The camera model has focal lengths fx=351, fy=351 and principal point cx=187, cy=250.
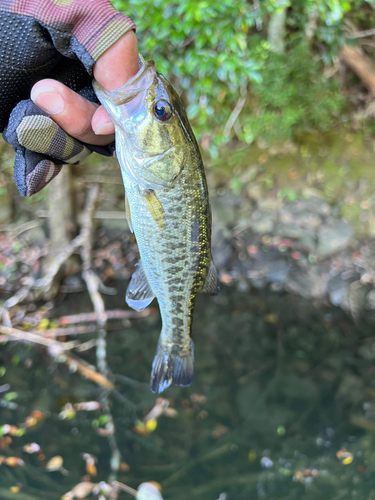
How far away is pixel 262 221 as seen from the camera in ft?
16.8

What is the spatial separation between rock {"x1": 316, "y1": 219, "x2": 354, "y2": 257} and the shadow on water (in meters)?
0.83

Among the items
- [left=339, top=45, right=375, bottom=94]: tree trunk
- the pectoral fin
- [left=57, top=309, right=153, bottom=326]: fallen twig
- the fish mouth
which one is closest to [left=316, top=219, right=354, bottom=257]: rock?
[left=339, top=45, right=375, bottom=94]: tree trunk

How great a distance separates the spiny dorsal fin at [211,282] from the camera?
1.92m

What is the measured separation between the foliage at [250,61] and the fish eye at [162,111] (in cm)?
190

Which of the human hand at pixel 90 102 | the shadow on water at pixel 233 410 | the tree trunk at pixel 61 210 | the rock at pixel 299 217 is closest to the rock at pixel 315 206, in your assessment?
the rock at pixel 299 217

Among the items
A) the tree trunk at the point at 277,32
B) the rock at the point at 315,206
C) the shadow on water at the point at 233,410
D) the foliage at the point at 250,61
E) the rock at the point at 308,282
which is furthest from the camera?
the rock at the point at 315,206

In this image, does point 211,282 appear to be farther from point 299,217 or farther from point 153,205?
point 299,217

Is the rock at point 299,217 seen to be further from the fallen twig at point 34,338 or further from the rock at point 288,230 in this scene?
the fallen twig at point 34,338

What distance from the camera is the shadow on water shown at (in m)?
3.36

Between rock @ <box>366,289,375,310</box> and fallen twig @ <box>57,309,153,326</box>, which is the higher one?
rock @ <box>366,289,375,310</box>

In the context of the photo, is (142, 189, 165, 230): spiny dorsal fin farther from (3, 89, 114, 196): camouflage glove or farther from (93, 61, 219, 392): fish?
(3, 89, 114, 196): camouflage glove

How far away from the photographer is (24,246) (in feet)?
15.9

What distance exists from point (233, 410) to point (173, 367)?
2.14m

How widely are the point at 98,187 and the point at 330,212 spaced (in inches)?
130
